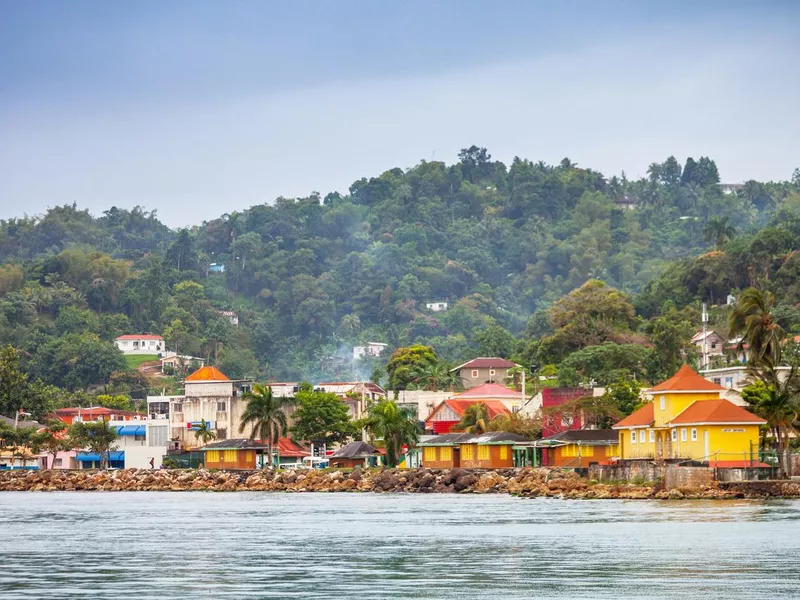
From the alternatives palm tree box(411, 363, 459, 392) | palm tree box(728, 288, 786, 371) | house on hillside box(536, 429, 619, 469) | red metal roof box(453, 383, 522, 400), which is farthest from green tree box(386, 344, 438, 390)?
palm tree box(728, 288, 786, 371)

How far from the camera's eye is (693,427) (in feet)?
221

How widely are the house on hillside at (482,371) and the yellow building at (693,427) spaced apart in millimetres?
54253

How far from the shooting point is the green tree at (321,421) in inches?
4048

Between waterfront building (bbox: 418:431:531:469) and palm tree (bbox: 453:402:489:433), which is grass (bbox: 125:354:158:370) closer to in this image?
palm tree (bbox: 453:402:489:433)

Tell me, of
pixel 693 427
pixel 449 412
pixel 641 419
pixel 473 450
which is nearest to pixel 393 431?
pixel 473 450

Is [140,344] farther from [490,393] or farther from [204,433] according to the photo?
[490,393]

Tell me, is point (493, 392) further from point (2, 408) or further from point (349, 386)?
point (2, 408)

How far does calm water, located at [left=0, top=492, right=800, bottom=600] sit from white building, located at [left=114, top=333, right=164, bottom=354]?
124320 mm

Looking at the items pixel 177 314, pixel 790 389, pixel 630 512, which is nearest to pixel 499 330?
pixel 177 314

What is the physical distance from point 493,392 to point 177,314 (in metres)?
98.2

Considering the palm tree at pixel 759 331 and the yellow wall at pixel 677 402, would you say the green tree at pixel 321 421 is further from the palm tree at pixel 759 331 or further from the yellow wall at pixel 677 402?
the palm tree at pixel 759 331

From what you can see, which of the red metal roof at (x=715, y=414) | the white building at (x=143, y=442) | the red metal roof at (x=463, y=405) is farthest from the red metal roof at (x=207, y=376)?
the red metal roof at (x=715, y=414)

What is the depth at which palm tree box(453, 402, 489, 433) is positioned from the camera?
94812 mm

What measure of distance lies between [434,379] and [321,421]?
956 inches
